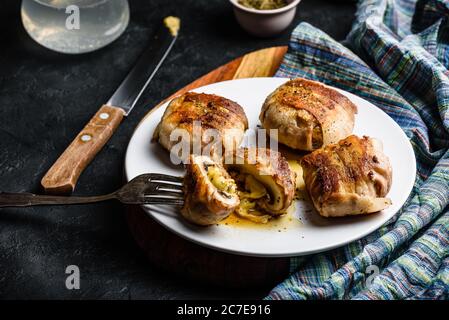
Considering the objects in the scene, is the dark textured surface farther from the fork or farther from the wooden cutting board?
the fork

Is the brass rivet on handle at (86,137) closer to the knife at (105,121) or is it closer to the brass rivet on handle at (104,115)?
the knife at (105,121)

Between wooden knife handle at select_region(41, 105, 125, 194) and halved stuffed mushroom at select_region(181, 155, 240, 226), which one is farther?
wooden knife handle at select_region(41, 105, 125, 194)

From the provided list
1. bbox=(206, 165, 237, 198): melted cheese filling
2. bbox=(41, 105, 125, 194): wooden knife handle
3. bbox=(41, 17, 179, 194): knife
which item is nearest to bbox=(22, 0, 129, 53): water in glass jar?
bbox=(41, 17, 179, 194): knife

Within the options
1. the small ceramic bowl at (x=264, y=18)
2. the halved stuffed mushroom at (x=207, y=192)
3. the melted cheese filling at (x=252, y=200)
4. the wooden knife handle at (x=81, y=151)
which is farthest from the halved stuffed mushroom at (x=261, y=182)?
the small ceramic bowl at (x=264, y=18)

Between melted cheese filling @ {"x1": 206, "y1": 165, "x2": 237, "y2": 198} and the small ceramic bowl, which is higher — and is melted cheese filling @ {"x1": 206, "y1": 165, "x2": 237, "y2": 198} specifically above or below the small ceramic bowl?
above

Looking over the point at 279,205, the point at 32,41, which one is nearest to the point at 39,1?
the point at 32,41

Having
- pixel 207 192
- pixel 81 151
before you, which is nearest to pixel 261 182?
pixel 207 192

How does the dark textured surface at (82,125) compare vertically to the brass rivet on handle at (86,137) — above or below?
below

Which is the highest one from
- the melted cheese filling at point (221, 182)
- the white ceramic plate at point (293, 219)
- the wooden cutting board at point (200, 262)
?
the melted cheese filling at point (221, 182)

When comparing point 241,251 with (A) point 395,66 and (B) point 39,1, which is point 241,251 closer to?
(A) point 395,66
